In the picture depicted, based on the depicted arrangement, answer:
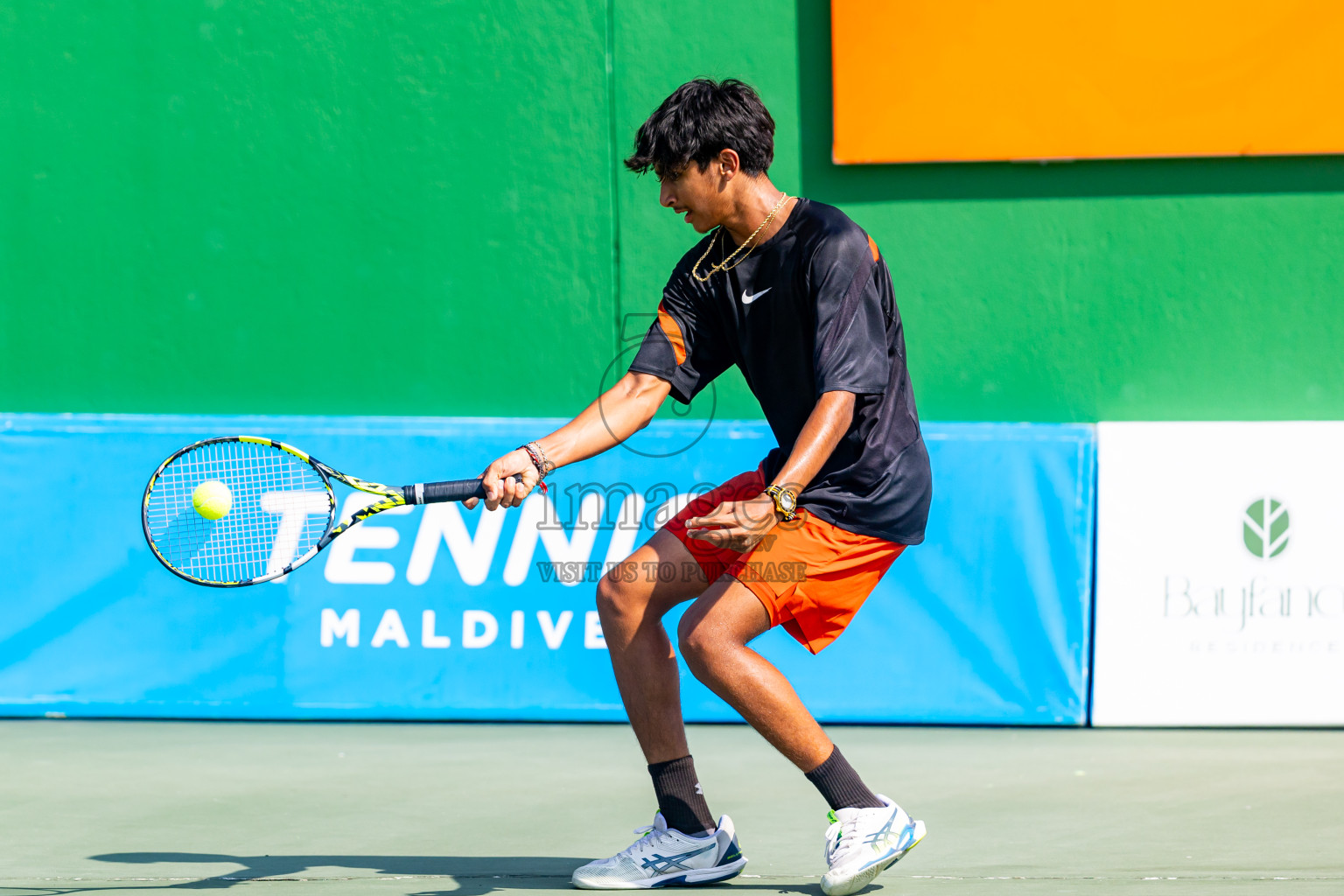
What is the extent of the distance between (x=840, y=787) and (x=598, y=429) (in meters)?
0.92

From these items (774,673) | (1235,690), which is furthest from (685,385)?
(1235,690)

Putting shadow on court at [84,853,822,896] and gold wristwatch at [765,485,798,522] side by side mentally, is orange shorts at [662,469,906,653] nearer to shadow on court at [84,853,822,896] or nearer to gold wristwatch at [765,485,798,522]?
gold wristwatch at [765,485,798,522]

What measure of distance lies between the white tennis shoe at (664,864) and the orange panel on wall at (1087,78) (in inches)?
112

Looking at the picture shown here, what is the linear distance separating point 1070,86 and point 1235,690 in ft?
7.15

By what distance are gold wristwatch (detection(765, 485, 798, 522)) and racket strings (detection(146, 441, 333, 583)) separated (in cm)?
192

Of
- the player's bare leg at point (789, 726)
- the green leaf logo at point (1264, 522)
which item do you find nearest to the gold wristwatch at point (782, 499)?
the player's bare leg at point (789, 726)

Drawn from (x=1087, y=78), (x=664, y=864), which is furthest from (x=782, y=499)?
(x=1087, y=78)

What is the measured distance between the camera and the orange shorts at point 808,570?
267cm

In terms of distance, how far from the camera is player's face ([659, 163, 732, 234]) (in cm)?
271

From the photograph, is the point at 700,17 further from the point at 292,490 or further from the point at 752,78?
the point at 292,490

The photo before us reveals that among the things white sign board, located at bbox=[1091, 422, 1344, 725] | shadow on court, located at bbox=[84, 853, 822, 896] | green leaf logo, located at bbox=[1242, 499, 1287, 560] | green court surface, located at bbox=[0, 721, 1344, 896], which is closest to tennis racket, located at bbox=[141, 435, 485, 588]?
green court surface, located at bbox=[0, 721, 1344, 896]

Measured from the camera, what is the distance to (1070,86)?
15.4 feet

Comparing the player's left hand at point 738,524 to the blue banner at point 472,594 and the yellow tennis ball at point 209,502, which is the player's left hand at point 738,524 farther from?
the blue banner at point 472,594

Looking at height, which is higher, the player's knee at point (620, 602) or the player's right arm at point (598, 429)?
the player's right arm at point (598, 429)
